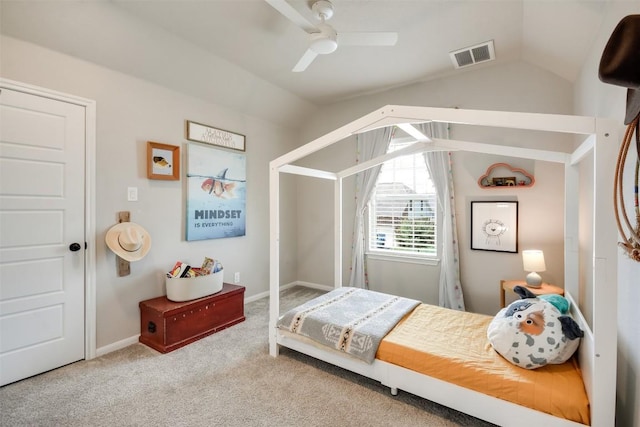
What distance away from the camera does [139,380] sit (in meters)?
2.15

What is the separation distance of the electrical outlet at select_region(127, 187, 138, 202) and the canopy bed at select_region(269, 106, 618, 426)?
1.34 m

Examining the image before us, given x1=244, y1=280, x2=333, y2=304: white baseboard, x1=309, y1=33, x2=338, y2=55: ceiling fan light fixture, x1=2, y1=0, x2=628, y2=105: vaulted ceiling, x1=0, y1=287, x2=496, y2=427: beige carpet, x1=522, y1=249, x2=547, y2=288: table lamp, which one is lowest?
x1=0, y1=287, x2=496, y2=427: beige carpet

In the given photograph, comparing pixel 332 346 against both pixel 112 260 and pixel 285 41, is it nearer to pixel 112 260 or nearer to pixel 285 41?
pixel 112 260

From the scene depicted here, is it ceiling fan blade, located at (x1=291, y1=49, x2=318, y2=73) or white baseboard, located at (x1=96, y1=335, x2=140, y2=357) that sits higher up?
ceiling fan blade, located at (x1=291, y1=49, x2=318, y2=73)

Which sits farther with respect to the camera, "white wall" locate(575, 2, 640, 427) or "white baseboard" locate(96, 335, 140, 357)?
"white baseboard" locate(96, 335, 140, 357)

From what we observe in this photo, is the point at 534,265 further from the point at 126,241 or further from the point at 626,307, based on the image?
the point at 126,241

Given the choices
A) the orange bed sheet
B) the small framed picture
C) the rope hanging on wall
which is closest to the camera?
the rope hanging on wall

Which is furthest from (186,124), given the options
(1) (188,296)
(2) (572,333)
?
(2) (572,333)

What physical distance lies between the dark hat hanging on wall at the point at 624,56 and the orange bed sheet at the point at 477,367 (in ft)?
4.62

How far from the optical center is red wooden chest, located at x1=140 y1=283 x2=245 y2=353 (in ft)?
8.50

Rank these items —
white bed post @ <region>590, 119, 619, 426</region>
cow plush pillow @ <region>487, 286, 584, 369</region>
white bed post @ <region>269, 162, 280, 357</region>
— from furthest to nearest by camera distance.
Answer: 1. white bed post @ <region>269, 162, 280, 357</region>
2. cow plush pillow @ <region>487, 286, 584, 369</region>
3. white bed post @ <region>590, 119, 619, 426</region>

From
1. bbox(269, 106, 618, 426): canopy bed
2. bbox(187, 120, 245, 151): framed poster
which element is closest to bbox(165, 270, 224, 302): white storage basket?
bbox(269, 106, 618, 426): canopy bed

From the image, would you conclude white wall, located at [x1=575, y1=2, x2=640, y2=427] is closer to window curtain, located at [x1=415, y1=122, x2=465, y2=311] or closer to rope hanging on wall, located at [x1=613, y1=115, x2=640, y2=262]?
rope hanging on wall, located at [x1=613, y1=115, x2=640, y2=262]

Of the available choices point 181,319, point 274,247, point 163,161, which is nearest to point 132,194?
point 163,161
